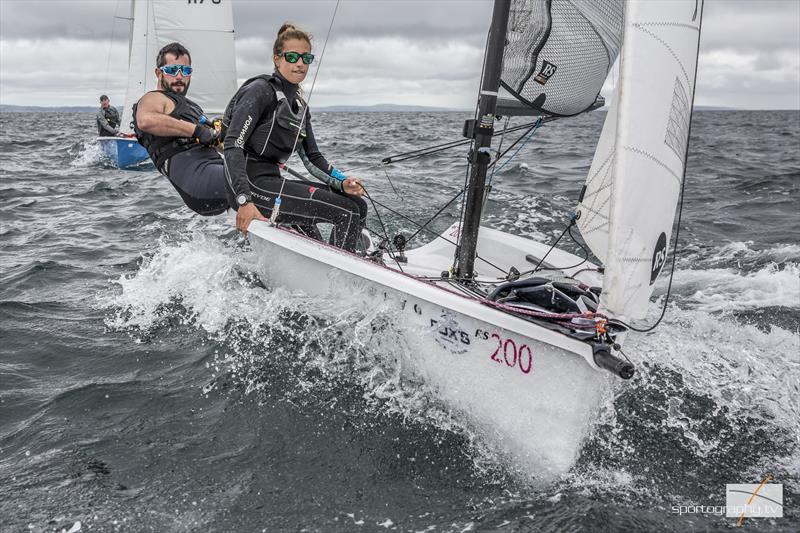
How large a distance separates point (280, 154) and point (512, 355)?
2.06m

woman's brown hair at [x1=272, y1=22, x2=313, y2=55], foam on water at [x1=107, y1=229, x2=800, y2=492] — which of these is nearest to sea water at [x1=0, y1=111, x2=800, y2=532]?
foam on water at [x1=107, y1=229, x2=800, y2=492]

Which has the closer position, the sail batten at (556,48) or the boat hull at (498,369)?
the boat hull at (498,369)

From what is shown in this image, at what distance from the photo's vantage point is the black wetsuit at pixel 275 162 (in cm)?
351

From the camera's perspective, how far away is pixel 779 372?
Result: 3449 millimetres

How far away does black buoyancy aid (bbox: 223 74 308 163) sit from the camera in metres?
3.67

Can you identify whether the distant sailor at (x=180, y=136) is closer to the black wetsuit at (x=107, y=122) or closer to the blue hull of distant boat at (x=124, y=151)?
the blue hull of distant boat at (x=124, y=151)

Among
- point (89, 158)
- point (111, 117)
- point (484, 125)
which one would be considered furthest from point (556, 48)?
point (111, 117)

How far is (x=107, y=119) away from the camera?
52.0 ft

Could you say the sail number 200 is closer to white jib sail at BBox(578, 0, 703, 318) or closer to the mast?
white jib sail at BBox(578, 0, 703, 318)

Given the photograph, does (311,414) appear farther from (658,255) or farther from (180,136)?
(180,136)

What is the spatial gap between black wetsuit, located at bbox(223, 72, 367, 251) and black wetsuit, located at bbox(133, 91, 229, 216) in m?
0.32

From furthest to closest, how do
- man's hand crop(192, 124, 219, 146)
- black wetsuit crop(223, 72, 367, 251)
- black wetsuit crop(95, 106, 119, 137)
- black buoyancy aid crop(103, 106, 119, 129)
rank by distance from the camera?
black buoyancy aid crop(103, 106, 119, 129), black wetsuit crop(95, 106, 119, 137), man's hand crop(192, 124, 219, 146), black wetsuit crop(223, 72, 367, 251)

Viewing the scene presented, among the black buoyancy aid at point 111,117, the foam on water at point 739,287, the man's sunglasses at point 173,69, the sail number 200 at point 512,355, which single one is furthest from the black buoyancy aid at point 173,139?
the black buoyancy aid at point 111,117

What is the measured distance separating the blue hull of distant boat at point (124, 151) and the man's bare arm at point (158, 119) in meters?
9.79
